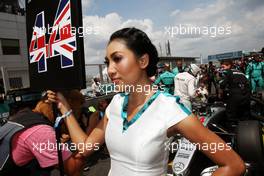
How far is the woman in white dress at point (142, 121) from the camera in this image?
1.26 metres

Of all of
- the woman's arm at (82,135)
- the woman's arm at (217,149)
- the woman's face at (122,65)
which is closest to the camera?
the woman's arm at (217,149)

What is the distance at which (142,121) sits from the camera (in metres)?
1.39

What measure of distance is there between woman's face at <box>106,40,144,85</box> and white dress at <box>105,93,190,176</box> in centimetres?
19

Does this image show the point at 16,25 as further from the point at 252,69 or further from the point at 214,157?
the point at 214,157

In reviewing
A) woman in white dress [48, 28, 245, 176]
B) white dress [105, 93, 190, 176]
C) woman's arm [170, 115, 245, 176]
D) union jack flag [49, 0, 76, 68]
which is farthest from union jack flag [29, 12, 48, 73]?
woman's arm [170, 115, 245, 176]

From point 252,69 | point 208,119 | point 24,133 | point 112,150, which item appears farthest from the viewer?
point 252,69

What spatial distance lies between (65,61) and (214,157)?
1000mm

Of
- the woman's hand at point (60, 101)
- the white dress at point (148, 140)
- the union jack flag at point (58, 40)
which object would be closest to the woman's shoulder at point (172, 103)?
the white dress at point (148, 140)

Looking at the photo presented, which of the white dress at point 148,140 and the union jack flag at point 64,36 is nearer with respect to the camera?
the white dress at point 148,140

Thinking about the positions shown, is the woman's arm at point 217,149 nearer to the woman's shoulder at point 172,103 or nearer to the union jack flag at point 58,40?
the woman's shoulder at point 172,103

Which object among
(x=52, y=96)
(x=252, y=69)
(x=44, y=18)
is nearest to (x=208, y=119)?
(x=52, y=96)

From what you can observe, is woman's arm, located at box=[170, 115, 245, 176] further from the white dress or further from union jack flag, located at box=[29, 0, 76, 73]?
union jack flag, located at box=[29, 0, 76, 73]

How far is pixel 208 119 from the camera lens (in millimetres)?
3076

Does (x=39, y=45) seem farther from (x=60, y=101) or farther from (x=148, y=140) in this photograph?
(x=148, y=140)
